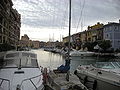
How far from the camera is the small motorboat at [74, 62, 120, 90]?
11.0 metres

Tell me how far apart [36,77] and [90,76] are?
5.64 m

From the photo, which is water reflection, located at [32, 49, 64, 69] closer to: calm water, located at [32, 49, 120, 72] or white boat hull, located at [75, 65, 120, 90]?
calm water, located at [32, 49, 120, 72]

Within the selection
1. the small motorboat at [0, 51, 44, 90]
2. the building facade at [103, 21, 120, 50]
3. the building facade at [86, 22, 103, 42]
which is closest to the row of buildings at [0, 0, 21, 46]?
the building facade at [86, 22, 103, 42]

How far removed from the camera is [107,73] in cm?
1186

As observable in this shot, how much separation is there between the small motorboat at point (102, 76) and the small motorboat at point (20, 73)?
13.9 feet

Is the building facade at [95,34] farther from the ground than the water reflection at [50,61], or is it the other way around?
the building facade at [95,34]

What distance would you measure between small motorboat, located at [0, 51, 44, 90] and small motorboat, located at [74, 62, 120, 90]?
167 inches

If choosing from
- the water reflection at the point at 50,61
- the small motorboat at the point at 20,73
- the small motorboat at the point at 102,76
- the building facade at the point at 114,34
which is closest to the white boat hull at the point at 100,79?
the small motorboat at the point at 102,76

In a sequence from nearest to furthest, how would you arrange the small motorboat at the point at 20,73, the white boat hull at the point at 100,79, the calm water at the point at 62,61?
1. the small motorboat at the point at 20,73
2. the white boat hull at the point at 100,79
3. the calm water at the point at 62,61

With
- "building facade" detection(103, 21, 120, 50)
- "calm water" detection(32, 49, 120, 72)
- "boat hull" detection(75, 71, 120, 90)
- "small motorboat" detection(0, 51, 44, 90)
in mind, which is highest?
"building facade" detection(103, 21, 120, 50)

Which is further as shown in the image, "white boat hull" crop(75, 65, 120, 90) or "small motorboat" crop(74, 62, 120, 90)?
"small motorboat" crop(74, 62, 120, 90)

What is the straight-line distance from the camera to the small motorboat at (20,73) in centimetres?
791

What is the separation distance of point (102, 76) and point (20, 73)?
5.67 meters

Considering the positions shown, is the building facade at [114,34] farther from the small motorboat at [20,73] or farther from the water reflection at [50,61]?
the small motorboat at [20,73]
